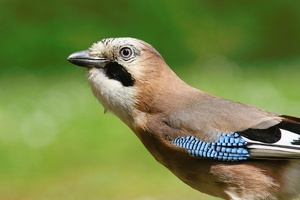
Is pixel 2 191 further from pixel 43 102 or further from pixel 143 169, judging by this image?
pixel 43 102

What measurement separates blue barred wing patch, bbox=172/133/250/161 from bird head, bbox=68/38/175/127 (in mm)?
298

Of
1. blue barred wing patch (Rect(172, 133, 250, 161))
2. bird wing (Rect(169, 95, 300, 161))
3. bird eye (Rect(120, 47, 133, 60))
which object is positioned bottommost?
blue barred wing patch (Rect(172, 133, 250, 161))

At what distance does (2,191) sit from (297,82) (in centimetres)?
310

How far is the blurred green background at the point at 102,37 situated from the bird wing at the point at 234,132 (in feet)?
9.02

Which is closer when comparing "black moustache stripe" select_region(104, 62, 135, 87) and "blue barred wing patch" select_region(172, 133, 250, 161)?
"blue barred wing patch" select_region(172, 133, 250, 161)

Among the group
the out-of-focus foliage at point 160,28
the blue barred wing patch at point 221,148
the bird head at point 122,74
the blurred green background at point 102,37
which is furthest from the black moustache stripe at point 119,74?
the out-of-focus foliage at point 160,28

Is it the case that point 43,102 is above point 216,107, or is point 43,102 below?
above

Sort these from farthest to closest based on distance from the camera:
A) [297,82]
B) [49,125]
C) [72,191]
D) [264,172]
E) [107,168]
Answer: [297,82], [49,125], [107,168], [72,191], [264,172]

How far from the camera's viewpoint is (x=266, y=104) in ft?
27.2

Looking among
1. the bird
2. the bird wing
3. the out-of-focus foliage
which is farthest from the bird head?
the out-of-focus foliage

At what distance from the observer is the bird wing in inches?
181

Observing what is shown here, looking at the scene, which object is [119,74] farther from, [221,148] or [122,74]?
[221,148]

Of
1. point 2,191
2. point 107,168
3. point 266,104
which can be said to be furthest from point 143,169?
point 266,104

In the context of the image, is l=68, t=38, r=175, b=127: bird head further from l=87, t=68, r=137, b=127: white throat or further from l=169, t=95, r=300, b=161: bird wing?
l=169, t=95, r=300, b=161: bird wing
